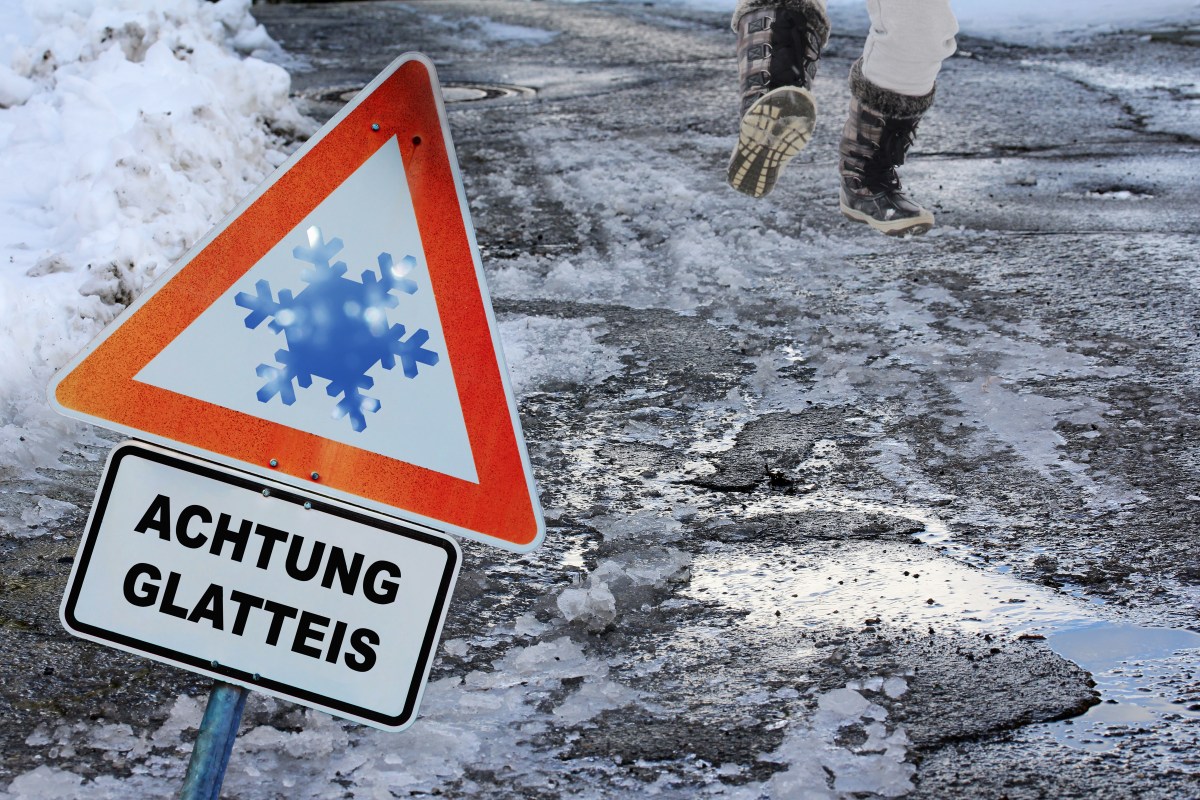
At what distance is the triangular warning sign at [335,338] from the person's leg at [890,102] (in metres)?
3.51

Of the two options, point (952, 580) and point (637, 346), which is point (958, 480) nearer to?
point (952, 580)

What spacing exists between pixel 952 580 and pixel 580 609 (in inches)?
33.6

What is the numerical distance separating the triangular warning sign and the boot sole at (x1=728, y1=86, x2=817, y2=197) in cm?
348

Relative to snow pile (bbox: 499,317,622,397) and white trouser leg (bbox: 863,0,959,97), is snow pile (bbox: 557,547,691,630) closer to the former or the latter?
snow pile (bbox: 499,317,622,397)

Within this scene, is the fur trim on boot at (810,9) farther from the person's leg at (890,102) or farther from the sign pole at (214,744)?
the sign pole at (214,744)

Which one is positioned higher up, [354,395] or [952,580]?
[354,395]

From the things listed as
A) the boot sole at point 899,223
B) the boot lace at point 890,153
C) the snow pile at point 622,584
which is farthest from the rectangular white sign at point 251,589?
the boot sole at point 899,223

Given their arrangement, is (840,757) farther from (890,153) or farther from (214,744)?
(890,153)

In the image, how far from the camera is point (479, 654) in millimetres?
2447

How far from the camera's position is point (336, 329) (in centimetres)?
165

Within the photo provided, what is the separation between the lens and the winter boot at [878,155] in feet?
16.2

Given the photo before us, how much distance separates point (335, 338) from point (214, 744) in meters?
0.58

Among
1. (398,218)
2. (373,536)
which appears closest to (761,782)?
(373,536)

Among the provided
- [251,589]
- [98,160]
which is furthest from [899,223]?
[251,589]
